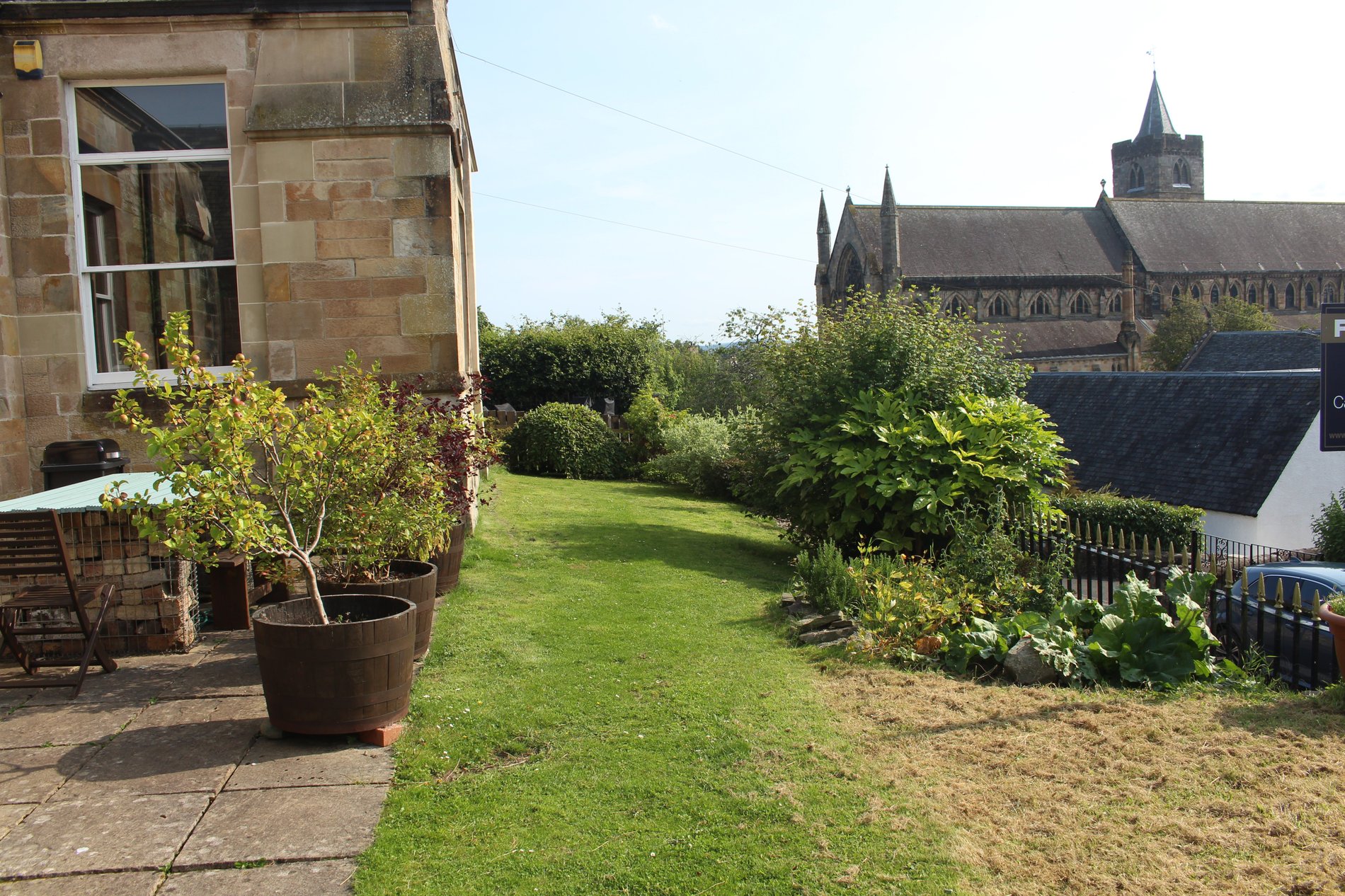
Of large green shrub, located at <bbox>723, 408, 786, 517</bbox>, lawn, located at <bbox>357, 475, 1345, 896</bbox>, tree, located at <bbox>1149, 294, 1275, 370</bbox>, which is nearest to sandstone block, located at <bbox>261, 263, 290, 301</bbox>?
lawn, located at <bbox>357, 475, 1345, 896</bbox>

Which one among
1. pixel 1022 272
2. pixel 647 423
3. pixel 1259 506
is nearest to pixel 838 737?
pixel 647 423

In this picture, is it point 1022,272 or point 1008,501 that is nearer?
point 1008,501

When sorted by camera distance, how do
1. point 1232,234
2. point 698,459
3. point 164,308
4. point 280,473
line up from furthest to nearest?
point 1232,234 < point 698,459 < point 164,308 < point 280,473

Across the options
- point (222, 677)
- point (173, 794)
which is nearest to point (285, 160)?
point (222, 677)

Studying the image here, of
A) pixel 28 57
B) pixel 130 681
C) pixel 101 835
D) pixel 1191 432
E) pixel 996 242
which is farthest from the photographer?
pixel 996 242

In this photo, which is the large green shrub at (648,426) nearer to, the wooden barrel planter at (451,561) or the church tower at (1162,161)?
the wooden barrel planter at (451,561)

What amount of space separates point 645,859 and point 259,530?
8.12ft

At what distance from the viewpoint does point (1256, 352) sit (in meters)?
45.7

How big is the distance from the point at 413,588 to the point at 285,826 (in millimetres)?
2069

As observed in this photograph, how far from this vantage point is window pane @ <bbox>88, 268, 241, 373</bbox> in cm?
851

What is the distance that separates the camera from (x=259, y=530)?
4.67 meters

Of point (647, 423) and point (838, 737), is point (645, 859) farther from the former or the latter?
point (647, 423)

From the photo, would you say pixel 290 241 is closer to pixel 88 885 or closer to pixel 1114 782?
pixel 88 885

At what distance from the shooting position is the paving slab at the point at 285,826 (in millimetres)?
3754
